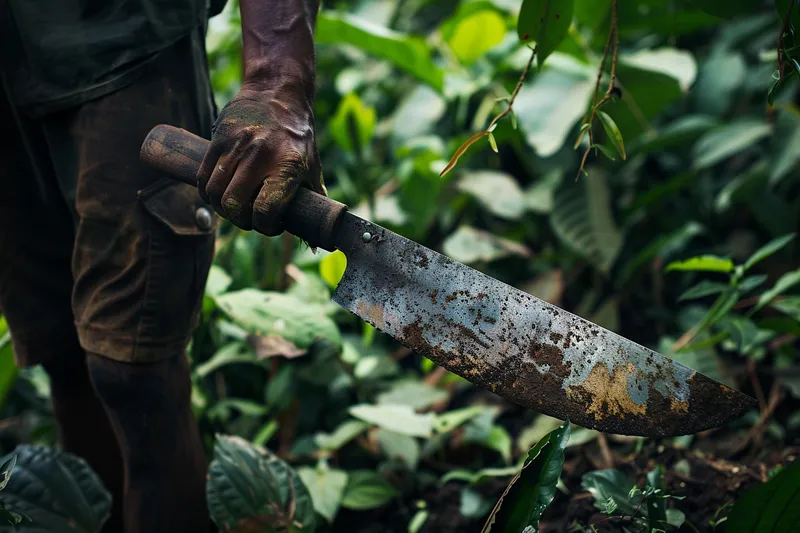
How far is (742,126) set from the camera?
231cm

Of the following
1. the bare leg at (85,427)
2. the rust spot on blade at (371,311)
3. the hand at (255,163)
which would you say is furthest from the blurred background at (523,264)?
the hand at (255,163)

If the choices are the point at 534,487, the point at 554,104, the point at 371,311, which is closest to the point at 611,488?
the point at 534,487

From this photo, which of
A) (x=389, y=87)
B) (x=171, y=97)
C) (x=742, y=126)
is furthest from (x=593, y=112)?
(x=389, y=87)

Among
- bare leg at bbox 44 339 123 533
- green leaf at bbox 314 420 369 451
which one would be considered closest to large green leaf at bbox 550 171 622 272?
green leaf at bbox 314 420 369 451

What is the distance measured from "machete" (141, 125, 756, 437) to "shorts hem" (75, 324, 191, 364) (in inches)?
10.6

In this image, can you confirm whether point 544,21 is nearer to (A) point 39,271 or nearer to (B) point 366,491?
(A) point 39,271

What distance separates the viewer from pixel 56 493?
4.67 ft

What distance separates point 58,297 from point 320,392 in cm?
79

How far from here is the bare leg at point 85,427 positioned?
150 cm

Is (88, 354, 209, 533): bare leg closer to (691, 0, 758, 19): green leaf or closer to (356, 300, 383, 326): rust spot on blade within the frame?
(356, 300, 383, 326): rust spot on blade

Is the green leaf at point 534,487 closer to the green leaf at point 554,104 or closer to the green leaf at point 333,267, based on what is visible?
the green leaf at point 333,267

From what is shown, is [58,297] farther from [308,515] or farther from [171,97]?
[308,515]

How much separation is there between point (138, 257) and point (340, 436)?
33.9 inches

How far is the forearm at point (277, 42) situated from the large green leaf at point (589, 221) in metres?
1.36
